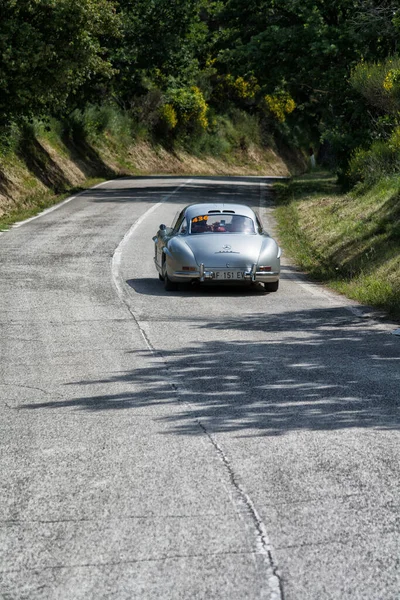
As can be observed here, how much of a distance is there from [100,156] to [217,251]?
1571 inches

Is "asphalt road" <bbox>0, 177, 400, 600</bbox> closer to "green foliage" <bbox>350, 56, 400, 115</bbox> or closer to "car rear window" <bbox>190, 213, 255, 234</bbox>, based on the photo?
"car rear window" <bbox>190, 213, 255, 234</bbox>

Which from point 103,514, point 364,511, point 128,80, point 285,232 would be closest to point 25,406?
point 103,514

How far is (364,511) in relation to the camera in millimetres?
5164

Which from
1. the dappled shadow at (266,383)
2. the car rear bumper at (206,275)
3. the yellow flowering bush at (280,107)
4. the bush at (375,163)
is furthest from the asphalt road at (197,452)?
the yellow flowering bush at (280,107)

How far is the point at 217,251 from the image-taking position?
620 inches

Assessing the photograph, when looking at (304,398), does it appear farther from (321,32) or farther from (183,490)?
(321,32)

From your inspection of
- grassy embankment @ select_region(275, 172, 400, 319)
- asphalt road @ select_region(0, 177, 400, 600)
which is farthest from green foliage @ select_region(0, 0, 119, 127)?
asphalt road @ select_region(0, 177, 400, 600)

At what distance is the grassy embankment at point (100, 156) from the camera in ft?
119

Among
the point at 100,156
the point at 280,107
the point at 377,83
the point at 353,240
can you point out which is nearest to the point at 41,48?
the point at 377,83

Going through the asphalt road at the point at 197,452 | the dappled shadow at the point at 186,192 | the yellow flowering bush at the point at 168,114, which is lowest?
the dappled shadow at the point at 186,192

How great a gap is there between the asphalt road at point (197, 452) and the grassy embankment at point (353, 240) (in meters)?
1.95

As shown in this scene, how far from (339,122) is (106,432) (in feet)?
87.1

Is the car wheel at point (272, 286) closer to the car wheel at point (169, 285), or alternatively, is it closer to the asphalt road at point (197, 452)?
the car wheel at point (169, 285)

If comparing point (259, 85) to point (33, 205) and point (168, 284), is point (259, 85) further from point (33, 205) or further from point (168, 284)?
point (168, 284)
